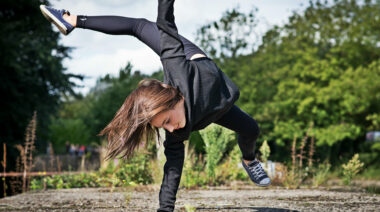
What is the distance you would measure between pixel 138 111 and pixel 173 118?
0.73 ft

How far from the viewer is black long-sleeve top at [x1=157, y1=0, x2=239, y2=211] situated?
2.48 meters

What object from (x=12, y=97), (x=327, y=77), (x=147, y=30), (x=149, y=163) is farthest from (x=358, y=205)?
(x=327, y=77)

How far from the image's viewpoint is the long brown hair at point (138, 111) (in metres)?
2.38

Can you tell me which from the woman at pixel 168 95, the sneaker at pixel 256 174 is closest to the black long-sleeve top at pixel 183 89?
the woman at pixel 168 95

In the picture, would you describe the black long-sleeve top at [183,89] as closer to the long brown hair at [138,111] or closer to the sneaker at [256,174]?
the long brown hair at [138,111]

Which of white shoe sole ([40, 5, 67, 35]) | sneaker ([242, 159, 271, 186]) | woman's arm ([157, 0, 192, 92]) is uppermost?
white shoe sole ([40, 5, 67, 35])

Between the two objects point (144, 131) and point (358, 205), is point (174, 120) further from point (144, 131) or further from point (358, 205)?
point (358, 205)

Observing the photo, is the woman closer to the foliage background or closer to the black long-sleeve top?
the black long-sleeve top

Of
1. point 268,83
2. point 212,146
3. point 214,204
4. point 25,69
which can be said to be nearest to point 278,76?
point 268,83

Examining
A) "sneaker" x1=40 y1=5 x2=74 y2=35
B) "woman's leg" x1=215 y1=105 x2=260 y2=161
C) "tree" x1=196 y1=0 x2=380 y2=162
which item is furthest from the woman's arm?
"tree" x1=196 y1=0 x2=380 y2=162

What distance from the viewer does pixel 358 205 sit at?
355 cm

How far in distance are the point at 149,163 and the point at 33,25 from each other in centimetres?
769

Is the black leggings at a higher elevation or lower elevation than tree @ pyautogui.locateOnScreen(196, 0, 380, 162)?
lower

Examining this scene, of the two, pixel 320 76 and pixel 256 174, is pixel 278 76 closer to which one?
pixel 320 76
